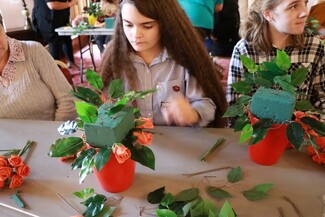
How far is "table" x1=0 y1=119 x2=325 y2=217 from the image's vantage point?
65 centimetres

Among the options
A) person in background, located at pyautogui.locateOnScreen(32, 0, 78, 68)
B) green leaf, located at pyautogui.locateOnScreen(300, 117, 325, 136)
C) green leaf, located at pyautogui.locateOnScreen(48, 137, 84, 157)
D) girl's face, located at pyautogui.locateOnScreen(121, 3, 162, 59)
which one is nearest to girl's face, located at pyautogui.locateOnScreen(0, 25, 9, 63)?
girl's face, located at pyautogui.locateOnScreen(121, 3, 162, 59)

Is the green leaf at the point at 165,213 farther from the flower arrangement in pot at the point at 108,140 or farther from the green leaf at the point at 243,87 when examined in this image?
the green leaf at the point at 243,87

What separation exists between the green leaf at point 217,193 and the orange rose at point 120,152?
213mm

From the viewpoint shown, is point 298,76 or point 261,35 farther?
point 261,35

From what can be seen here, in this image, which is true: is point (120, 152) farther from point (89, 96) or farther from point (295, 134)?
point (295, 134)

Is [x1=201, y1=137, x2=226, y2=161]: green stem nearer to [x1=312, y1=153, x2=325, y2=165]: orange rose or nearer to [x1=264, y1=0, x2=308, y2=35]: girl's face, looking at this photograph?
[x1=312, y1=153, x2=325, y2=165]: orange rose

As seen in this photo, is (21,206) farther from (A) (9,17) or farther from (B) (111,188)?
(A) (9,17)

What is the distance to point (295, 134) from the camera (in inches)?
25.7

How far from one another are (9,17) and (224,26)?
2731mm

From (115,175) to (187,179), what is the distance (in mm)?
177

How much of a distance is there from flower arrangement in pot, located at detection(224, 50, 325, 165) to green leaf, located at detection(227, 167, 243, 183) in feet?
0.24

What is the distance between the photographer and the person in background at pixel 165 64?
969 mm

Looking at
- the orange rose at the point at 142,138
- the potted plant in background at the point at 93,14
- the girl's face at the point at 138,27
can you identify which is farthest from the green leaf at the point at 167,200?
the potted plant in background at the point at 93,14

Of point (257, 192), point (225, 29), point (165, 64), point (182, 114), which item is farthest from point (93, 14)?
point (257, 192)
